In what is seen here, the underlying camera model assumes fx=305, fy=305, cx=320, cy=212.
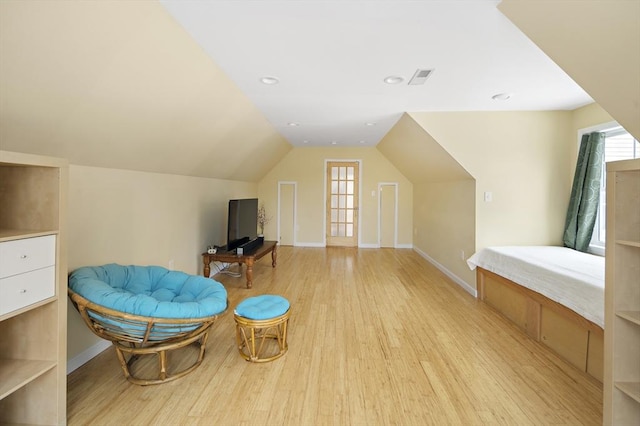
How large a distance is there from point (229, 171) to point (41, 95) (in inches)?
134

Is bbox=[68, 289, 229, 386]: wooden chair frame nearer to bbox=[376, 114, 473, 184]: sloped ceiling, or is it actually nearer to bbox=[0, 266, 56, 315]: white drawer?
bbox=[0, 266, 56, 315]: white drawer

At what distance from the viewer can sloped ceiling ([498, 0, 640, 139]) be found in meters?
1.40

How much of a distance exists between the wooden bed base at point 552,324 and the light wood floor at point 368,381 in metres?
0.10

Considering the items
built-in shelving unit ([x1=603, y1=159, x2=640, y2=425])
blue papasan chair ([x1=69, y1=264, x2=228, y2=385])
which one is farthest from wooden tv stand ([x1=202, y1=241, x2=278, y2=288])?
built-in shelving unit ([x1=603, y1=159, x2=640, y2=425])

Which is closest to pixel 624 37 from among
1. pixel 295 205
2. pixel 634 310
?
pixel 634 310

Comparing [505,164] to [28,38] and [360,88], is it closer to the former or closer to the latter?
[360,88]

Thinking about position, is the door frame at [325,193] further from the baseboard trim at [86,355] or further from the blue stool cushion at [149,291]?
the baseboard trim at [86,355]

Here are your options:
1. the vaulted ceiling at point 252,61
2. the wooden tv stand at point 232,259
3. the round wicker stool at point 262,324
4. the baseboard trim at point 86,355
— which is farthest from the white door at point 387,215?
the baseboard trim at point 86,355

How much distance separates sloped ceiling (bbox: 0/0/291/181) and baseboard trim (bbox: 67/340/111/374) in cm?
141

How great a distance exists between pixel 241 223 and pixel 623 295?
13.3 feet

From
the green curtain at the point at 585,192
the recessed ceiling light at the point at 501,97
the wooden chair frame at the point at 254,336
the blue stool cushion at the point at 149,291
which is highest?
the recessed ceiling light at the point at 501,97

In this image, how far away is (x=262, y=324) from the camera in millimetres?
2227

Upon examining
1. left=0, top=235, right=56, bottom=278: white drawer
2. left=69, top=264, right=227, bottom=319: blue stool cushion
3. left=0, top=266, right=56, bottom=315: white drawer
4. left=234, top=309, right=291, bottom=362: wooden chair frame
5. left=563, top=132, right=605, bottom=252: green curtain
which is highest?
left=563, top=132, right=605, bottom=252: green curtain

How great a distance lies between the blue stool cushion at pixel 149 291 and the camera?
6.01 feet
